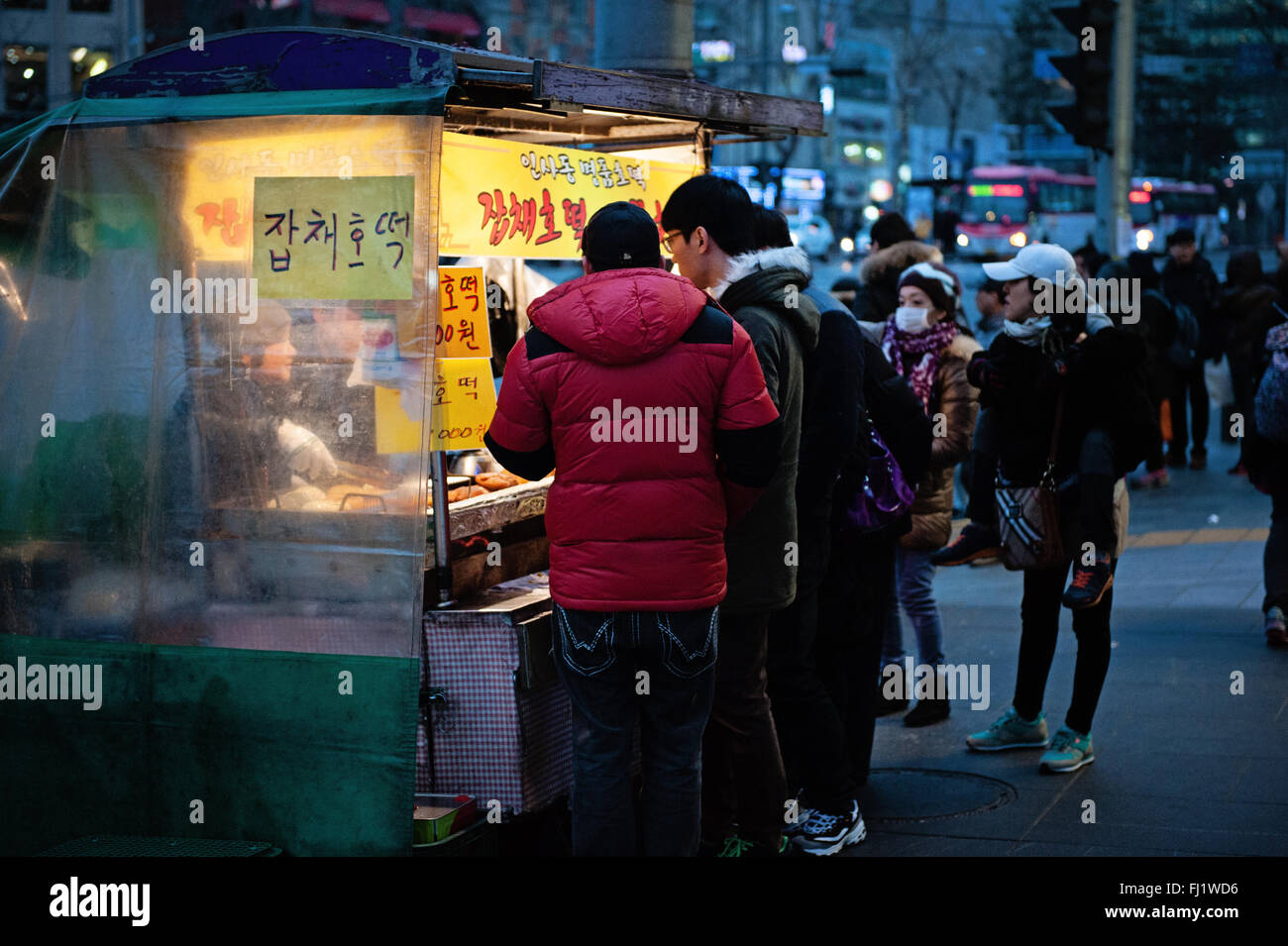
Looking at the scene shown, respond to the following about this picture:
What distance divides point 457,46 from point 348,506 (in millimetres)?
1434

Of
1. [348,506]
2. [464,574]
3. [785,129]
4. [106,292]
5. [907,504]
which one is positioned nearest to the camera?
[348,506]

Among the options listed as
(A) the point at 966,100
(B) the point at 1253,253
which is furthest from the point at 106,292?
(A) the point at 966,100

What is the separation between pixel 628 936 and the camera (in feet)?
13.3

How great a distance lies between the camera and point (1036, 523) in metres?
5.53

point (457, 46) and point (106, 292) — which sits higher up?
point (457, 46)

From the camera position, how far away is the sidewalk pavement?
4961 mm

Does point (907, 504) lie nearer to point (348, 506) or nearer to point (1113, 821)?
point (1113, 821)

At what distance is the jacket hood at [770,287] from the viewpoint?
4.50 meters

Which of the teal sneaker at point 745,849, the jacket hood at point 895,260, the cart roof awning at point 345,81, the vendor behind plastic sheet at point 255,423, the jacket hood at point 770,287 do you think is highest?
the cart roof awning at point 345,81

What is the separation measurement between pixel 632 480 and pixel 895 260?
3.81 meters

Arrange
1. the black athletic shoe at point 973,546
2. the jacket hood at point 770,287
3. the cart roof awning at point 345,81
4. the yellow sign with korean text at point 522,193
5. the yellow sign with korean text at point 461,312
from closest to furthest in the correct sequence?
the cart roof awning at point 345,81, the jacket hood at point 770,287, the yellow sign with korean text at point 461,312, the yellow sign with korean text at point 522,193, the black athletic shoe at point 973,546

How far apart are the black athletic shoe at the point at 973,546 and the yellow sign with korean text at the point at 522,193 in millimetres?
1749

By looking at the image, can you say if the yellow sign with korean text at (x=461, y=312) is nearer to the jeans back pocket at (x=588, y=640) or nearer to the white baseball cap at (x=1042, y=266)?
the jeans back pocket at (x=588, y=640)

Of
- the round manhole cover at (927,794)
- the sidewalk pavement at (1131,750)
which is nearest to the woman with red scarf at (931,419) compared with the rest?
the sidewalk pavement at (1131,750)
